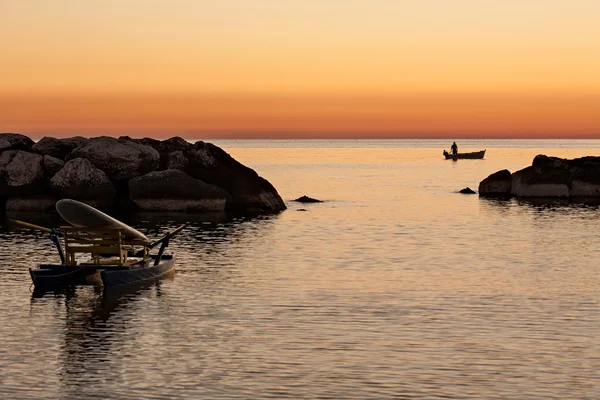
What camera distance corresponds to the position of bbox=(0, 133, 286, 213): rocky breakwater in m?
63.1

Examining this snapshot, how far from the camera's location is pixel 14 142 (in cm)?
6969

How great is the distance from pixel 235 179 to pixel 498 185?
27.8 metres

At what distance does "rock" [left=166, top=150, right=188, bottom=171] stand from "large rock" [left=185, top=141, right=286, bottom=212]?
0.52 m

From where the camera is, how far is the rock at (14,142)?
68931mm

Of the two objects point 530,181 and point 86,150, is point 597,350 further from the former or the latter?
point 530,181

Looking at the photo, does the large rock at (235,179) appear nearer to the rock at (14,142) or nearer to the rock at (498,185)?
the rock at (14,142)

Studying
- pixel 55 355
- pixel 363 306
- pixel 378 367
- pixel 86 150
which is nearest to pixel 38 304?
pixel 55 355

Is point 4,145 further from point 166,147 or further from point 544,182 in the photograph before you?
point 544,182

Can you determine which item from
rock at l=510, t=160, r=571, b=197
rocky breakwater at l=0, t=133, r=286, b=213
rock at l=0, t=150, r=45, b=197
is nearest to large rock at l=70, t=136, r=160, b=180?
rocky breakwater at l=0, t=133, r=286, b=213

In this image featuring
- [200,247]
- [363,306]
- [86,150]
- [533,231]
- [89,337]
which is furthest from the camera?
[86,150]

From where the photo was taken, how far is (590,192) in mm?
79562

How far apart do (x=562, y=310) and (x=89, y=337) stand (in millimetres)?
13039

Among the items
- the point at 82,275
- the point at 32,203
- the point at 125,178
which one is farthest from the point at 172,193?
the point at 82,275

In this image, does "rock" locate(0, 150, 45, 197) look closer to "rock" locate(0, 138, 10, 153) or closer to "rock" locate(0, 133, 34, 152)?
"rock" locate(0, 138, 10, 153)
